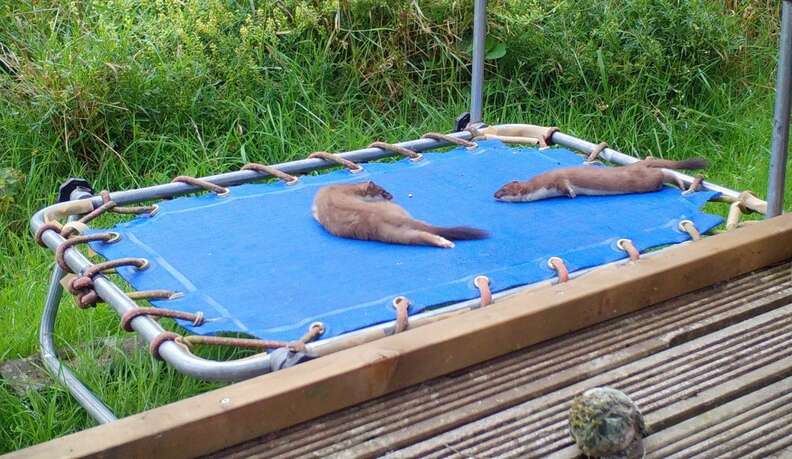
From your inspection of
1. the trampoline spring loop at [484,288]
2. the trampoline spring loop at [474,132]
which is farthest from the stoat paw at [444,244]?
the trampoline spring loop at [474,132]

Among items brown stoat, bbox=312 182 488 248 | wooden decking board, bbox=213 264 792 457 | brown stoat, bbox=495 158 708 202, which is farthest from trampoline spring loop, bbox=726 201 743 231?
brown stoat, bbox=312 182 488 248

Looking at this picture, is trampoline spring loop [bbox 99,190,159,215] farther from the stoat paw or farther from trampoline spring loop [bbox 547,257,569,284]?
trampoline spring loop [bbox 547,257,569,284]

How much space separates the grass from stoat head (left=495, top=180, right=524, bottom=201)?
140cm

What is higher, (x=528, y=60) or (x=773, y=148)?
(x=773, y=148)

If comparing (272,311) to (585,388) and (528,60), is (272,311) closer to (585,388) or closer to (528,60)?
(585,388)

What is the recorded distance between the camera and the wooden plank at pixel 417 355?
5.22 feet

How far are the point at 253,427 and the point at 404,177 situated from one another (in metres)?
1.67

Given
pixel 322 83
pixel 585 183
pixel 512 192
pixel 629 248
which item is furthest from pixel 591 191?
pixel 322 83

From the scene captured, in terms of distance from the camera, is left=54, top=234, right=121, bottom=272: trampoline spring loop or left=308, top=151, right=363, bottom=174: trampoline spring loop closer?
left=54, top=234, right=121, bottom=272: trampoline spring loop

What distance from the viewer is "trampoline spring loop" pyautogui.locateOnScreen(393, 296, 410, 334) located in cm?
212

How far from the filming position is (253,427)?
1.68 meters

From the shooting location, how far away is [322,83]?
447cm

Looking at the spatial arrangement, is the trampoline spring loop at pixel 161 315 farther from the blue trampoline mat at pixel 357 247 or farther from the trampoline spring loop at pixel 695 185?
the trampoline spring loop at pixel 695 185

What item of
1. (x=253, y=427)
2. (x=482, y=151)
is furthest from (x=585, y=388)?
(x=482, y=151)
